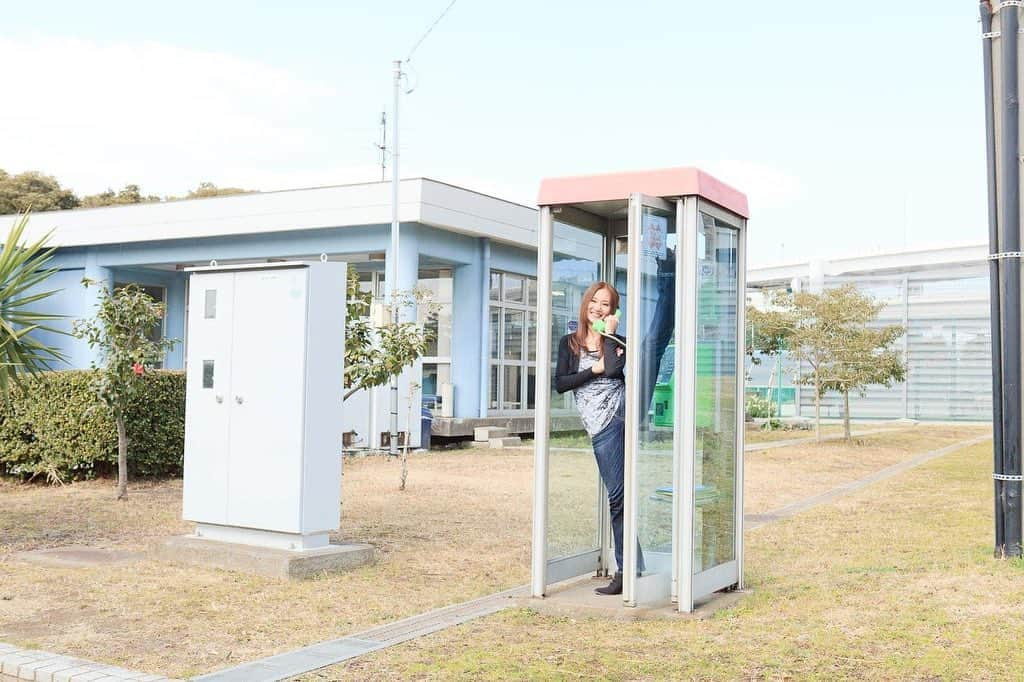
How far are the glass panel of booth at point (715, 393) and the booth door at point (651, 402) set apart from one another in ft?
0.52

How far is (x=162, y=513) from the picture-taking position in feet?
34.6

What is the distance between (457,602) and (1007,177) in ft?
16.2

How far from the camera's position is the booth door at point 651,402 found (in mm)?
5863

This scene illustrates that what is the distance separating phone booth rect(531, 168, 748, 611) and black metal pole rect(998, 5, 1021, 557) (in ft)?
7.17

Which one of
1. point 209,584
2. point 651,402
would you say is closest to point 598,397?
point 651,402

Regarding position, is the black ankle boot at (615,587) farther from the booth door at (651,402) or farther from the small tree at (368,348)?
the small tree at (368,348)

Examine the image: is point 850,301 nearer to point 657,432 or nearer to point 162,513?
point 162,513

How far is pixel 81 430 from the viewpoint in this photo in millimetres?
12797

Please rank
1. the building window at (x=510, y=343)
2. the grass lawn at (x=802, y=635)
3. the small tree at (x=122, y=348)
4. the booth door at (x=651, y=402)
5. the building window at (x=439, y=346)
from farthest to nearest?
the building window at (x=510, y=343) < the building window at (x=439, y=346) < the small tree at (x=122, y=348) < the booth door at (x=651, y=402) < the grass lawn at (x=802, y=635)

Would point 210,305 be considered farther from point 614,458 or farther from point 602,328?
point 614,458

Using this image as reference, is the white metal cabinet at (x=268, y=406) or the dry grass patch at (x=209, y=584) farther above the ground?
the white metal cabinet at (x=268, y=406)

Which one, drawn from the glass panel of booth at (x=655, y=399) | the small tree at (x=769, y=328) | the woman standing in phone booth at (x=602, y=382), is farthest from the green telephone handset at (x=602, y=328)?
the small tree at (x=769, y=328)

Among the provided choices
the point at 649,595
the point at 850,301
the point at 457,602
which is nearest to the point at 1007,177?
the point at 649,595

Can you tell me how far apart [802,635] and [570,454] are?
1.80 m
